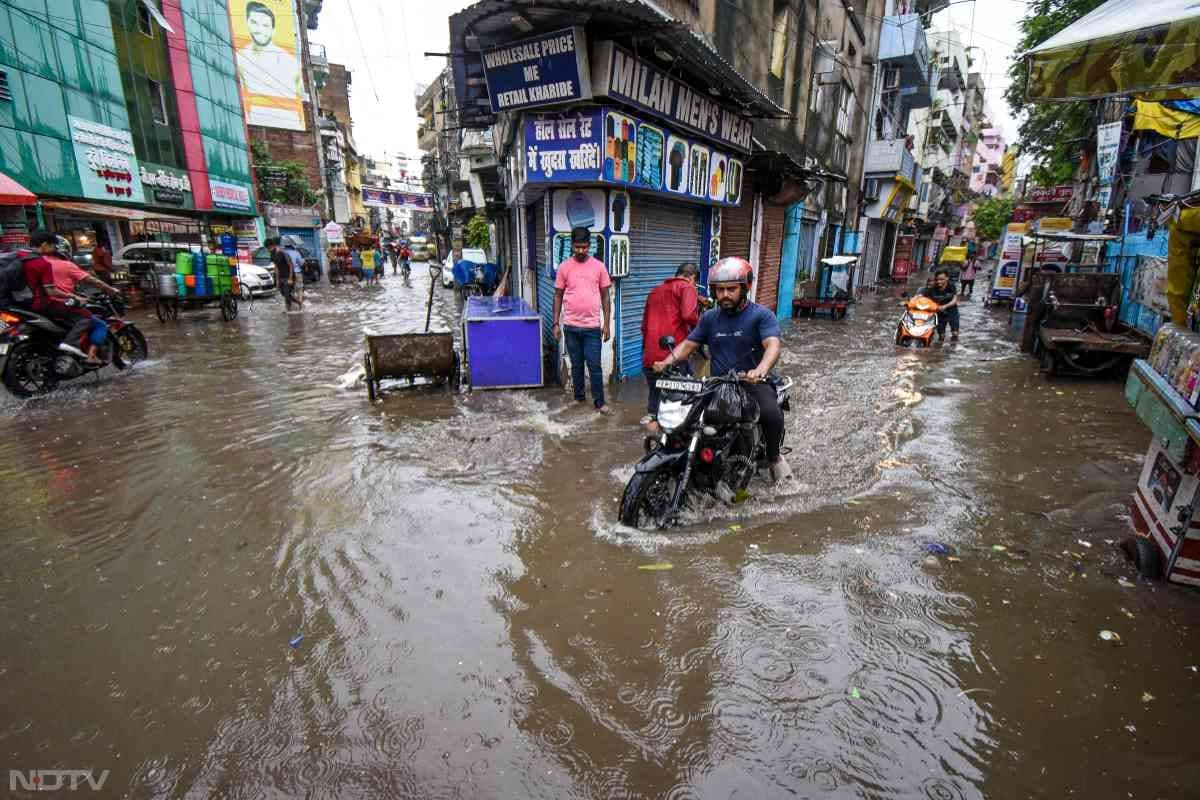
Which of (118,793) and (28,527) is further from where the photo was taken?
(28,527)

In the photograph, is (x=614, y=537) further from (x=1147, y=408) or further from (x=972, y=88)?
(x=972, y=88)

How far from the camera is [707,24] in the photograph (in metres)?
9.72

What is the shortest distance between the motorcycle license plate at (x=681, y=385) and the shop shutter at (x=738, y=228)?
8.27 m

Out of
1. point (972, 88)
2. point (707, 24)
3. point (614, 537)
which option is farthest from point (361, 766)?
point (972, 88)

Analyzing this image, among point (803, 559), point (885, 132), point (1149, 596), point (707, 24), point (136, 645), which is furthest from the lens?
point (885, 132)

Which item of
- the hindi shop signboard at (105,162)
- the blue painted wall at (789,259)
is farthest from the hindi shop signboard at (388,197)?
the blue painted wall at (789,259)

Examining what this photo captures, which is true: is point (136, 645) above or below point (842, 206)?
Result: below

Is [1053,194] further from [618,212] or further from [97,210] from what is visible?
[97,210]

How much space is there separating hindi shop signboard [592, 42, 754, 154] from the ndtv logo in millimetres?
6862

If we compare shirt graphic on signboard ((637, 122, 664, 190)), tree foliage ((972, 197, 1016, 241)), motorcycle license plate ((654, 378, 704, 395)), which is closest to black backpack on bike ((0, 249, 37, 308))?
shirt graphic on signboard ((637, 122, 664, 190))

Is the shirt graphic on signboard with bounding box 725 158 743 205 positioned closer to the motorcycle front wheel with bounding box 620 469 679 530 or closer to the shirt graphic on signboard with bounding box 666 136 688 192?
the shirt graphic on signboard with bounding box 666 136 688 192

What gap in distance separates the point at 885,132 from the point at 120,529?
30.1 metres

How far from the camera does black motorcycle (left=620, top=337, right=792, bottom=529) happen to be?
384 cm

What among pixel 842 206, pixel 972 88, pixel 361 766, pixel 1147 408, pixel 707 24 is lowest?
pixel 361 766
